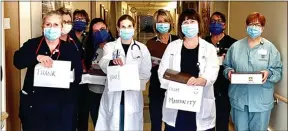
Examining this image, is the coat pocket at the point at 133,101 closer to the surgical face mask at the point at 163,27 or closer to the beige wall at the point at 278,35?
the surgical face mask at the point at 163,27

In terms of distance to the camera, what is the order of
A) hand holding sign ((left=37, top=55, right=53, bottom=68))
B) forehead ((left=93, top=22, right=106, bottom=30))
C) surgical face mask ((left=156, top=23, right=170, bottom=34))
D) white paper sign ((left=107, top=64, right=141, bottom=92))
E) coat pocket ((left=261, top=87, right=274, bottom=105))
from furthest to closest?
forehead ((left=93, top=22, right=106, bottom=30))
surgical face mask ((left=156, top=23, right=170, bottom=34))
coat pocket ((left=261, top=87, right=274, bottom=105))
white paper sign ((left=107, top=64, right=141, bottom=92))
hand holding sign ((left=37, top=55, right=53, bottom=68))

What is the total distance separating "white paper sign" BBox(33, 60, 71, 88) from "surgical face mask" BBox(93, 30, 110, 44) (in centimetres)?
83

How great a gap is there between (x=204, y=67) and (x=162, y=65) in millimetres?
310

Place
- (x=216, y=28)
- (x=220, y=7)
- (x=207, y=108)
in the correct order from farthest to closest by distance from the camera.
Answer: (x=220, y=7) < (x=216, y=28) < (x=207, y=108)

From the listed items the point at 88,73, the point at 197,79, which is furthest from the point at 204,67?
the point at 88,73

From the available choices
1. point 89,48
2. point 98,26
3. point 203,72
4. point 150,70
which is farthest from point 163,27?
point 203,72

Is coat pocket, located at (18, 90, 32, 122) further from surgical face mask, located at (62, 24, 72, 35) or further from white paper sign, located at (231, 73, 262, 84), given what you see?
white paper sign, located at (231, 73, 262, 84)

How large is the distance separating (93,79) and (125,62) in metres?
0.43

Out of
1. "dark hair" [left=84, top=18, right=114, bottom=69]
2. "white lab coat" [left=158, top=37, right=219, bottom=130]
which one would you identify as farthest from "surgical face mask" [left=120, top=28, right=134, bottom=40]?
"dark hair" [left=84, top=18, right=114, bottom=69]

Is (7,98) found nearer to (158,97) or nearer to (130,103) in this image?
(130,103)

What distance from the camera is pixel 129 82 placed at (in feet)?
8.31

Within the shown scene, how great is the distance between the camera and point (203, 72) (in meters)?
2.37

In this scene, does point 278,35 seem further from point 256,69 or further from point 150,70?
point 150,70

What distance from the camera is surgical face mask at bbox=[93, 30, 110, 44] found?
3094mm
